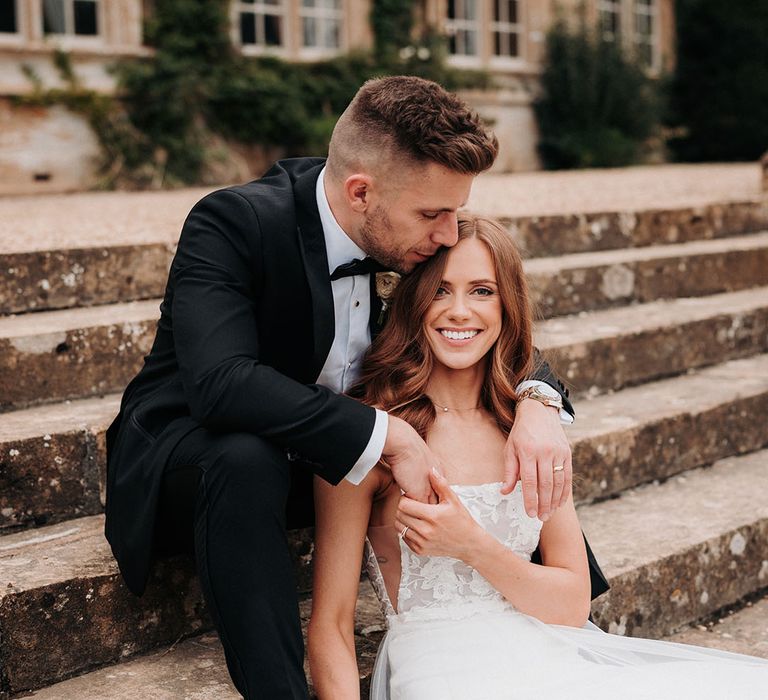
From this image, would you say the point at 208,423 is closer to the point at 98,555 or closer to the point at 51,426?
the point at 98,555

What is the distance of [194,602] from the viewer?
264cm

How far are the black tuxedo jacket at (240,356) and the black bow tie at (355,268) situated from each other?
0.05 m

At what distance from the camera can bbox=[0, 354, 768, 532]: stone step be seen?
9.23 ft

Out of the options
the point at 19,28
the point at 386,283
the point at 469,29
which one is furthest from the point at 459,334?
the point at 469,29

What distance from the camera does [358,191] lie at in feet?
8.23

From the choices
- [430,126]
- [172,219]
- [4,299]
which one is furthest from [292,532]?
[172,219]

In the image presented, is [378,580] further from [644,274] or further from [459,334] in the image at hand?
[644,274]

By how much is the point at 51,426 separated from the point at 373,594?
38.5 inches

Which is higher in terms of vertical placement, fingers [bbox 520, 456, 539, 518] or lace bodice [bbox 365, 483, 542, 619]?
fingers [bbox 520, 456, 539, 518]

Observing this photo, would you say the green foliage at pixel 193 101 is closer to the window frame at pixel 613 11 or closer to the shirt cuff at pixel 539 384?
the window frame at pixel 613 11

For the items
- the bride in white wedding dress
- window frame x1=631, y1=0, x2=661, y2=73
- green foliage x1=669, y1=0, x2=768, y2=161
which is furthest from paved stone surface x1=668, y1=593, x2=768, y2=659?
window frame x1=631, y1=0, x2=661, y2=73

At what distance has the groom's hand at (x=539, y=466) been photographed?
7.84 ft

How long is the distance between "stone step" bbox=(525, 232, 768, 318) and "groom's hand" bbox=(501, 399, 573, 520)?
1.90 metres

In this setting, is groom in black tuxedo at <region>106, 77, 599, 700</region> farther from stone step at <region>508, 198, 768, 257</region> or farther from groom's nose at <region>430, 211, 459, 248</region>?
stone step at <region>508, 198, 768, 257</region>
